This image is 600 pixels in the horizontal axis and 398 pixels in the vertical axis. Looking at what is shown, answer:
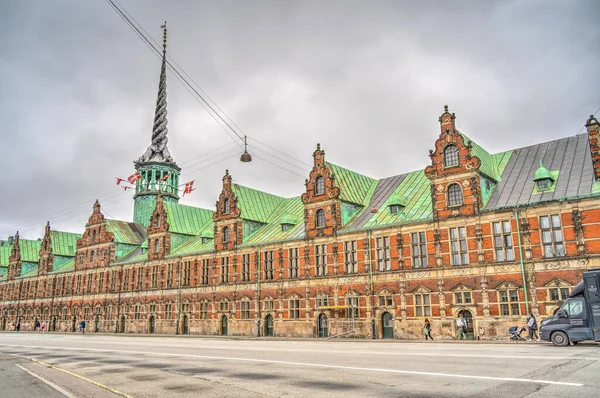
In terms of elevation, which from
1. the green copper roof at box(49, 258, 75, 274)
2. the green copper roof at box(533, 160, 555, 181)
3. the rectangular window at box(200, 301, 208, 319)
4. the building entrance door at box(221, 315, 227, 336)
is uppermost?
the green copper roof at box(533, 160, 555, 181)

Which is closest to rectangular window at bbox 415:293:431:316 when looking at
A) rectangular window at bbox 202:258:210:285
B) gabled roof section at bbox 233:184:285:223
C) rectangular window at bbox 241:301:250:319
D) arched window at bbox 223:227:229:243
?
rectangular window at bbox 241:301:250:319

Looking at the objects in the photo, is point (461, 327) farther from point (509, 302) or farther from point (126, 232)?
point (126, 232)

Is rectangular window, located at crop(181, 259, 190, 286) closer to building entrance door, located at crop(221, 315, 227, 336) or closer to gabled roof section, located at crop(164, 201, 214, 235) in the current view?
gabled roof section, located at crop(164, 201, 214, 235)

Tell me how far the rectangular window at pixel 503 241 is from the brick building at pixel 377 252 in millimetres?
80

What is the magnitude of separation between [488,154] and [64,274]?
73143mm

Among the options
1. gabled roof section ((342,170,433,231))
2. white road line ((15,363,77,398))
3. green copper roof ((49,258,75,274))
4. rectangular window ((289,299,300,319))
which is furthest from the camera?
green copper roof ((49,258,75,274))

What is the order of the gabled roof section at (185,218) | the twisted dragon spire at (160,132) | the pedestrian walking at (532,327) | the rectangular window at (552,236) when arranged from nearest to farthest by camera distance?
the pedestrian walking at (532,327), the rectangular window at (552,236), the gabled roof section at (185,218), the twisted dragon spire at (160,132)

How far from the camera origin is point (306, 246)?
4997 centimetres

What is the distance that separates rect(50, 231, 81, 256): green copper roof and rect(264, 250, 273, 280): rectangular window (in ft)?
188

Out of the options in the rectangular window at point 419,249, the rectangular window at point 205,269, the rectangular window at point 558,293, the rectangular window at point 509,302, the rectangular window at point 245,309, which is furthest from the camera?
the rectangular window at point 205,269

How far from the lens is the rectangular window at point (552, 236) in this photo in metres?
35.0

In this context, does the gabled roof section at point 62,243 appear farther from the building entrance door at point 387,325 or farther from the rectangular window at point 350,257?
the building entrance door at point 387,325

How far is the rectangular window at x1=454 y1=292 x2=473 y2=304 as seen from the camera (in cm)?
3844

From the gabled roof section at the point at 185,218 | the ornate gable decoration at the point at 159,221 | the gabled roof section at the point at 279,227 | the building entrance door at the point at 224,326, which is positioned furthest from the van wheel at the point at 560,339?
the gabled roof section at the point at 185,218
